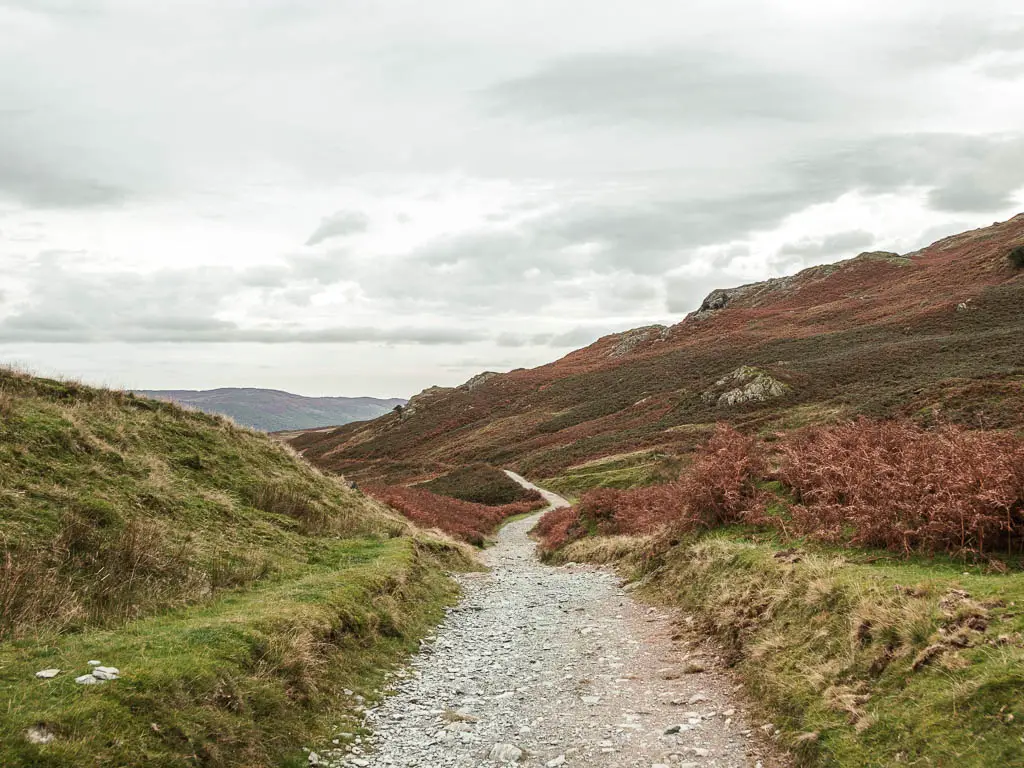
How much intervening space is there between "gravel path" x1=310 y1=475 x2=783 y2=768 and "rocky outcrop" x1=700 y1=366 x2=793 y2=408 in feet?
173

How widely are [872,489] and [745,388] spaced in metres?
56.3

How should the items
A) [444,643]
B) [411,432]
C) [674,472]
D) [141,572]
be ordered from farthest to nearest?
1. [411,432]
2. [674,472]
3. [444,643]
4. [141,572]

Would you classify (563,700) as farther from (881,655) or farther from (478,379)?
(478,379)

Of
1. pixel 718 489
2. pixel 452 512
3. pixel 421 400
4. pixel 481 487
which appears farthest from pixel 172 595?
pixel 421 400

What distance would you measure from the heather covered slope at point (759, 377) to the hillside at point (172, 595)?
31307 mm

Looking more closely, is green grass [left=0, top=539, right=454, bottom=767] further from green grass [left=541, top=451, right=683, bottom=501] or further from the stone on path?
green grass [left=541, top=451, right=683, bottom=501]

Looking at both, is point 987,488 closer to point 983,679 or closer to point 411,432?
point 983,679

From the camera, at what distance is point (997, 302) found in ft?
243

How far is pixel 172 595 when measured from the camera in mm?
11969

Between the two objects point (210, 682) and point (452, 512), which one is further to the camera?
point (452, 512)

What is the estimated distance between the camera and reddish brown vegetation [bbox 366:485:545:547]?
3506cm

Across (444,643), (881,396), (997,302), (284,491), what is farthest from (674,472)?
(997,302)

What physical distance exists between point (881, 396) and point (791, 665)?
1762 inches

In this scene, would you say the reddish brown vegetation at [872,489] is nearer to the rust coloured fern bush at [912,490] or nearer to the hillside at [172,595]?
the rust coloured fern bush at [912,490]
